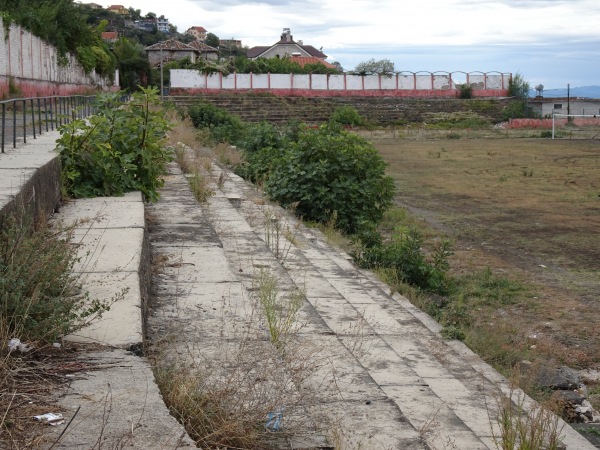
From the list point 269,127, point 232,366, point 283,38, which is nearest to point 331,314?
point 232,366

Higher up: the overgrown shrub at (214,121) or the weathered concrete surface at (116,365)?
the overgrown shrub at (214,121)

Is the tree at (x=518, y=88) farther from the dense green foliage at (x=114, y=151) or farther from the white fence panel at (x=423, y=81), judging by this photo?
the dense green foliage at (x=114, y=151)

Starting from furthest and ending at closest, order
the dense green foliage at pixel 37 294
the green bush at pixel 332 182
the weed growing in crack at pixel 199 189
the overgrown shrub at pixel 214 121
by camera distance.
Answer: the overgrown shrub at pixel 214 121, the green bush at pixel 332 182, the weed growing in crack at pixel 199 189, the dense green foliage at pixel 37 294

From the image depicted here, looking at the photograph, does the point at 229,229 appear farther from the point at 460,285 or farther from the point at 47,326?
the point at 47,326

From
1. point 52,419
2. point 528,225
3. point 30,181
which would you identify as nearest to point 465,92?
point 528,225

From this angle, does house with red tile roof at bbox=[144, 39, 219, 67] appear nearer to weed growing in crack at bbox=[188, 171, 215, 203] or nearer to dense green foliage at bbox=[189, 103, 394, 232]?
dense green foliage at bbox=[189, 103, 394, 232]

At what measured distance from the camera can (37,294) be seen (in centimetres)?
378

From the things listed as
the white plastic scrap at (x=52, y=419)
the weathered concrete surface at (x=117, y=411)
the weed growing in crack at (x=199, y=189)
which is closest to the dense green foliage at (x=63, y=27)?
the weed growing in crack at (x=199, y=189)

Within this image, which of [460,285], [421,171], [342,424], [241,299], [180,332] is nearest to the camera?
[342,424]

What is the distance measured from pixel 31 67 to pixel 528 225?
66.0ft

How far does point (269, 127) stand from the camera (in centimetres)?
2061

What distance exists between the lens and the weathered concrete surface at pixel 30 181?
561 cm

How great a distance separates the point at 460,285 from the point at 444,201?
34.3ft

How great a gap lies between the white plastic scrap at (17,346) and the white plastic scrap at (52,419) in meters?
0.49
